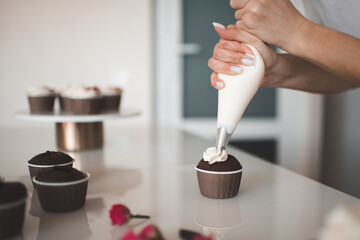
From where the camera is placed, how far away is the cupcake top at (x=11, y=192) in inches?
21.3

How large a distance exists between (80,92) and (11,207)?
941mm

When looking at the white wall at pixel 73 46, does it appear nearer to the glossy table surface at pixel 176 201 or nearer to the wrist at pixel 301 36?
the glossy table surface at pixel 176 201

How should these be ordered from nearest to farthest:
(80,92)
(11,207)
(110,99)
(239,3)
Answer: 1. (11,207)
2. (239,3)
3. (80,92)
4. (110,99)

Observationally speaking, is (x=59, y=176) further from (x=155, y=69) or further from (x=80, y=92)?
(x=155, y=69)

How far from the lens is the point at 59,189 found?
2.17ft

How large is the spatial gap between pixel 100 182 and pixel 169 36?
8.13 ft

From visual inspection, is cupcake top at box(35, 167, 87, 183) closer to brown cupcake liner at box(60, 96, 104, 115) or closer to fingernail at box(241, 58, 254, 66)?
fingernail at box(241, 58, 254, 66)

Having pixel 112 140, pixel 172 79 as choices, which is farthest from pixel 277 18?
pixel 172 79

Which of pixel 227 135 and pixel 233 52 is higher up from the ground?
pixel 233 52

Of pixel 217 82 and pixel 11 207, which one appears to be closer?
pixel 11 207

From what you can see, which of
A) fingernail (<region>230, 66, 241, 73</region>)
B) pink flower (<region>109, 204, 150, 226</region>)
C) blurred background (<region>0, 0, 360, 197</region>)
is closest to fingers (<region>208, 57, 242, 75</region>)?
fingernail (<region>230, 66, 241, 73</region>)

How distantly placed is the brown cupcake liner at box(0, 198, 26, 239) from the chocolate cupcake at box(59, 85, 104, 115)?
85 cm

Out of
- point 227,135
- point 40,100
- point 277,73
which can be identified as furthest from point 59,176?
point 40,100

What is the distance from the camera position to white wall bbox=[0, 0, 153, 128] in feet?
9.89
